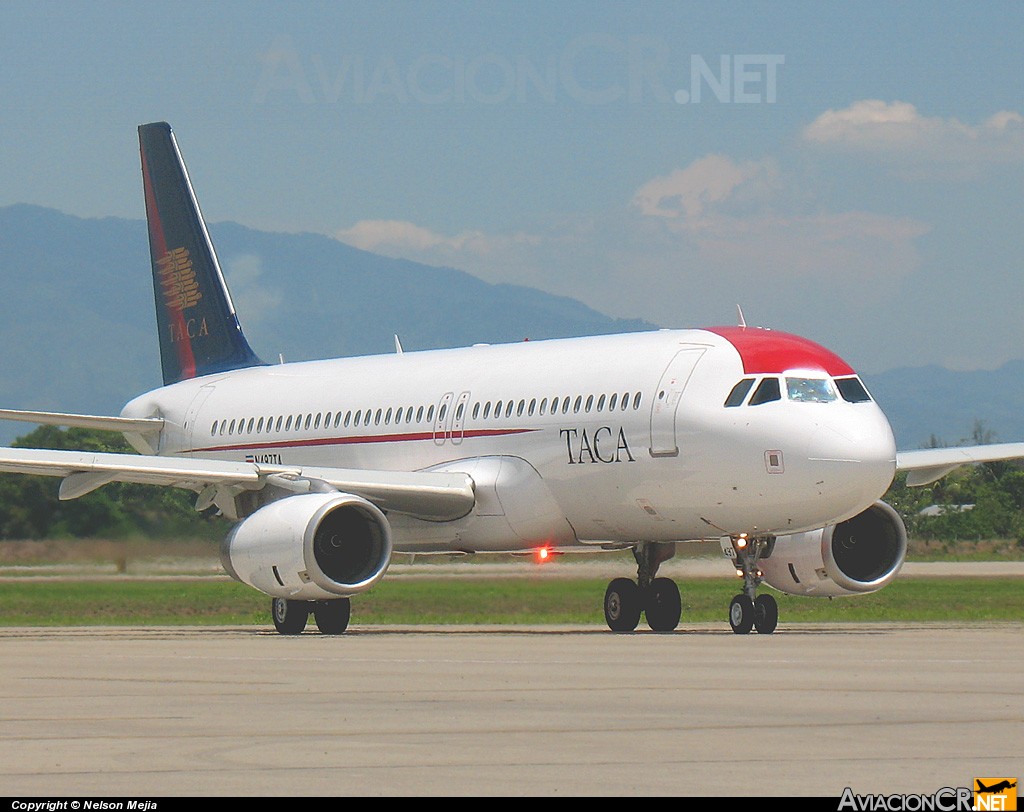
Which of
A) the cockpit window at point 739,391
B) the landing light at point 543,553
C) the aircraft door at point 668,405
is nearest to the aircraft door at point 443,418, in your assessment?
the landing light at point 543,553

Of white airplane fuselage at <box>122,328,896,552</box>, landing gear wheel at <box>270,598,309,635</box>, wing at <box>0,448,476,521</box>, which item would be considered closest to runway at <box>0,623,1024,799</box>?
white airplane fuselage at <box>122,328,896,552</box>

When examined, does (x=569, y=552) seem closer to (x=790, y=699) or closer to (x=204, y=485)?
(x=204, y=485)

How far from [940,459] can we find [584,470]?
564 centimetres

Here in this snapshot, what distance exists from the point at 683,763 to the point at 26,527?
3111 centimetres

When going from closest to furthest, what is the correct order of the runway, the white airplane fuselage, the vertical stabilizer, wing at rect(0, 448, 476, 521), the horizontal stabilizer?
the runway, the white airplane fuselage, wing at rect(0, 448, 476, 521), the horizontal stabilizer, the vertical stabilizer

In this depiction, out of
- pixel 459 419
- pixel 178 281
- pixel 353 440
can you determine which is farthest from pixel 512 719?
pixel 178 281

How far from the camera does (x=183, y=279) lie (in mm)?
38594

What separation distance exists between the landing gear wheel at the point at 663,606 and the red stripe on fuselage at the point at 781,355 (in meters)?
3.73

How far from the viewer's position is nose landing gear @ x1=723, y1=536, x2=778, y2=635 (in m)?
25.1

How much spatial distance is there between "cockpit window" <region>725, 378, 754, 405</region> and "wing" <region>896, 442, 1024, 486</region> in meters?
4.38

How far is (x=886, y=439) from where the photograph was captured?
24.5 m

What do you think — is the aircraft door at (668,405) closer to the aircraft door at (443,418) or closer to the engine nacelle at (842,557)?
the engine nacelle at (842,557)

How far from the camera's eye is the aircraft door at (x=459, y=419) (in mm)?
29312

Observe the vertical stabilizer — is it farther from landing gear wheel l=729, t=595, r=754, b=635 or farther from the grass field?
landing gear wheel l=729, t=595, r=754, b=635
